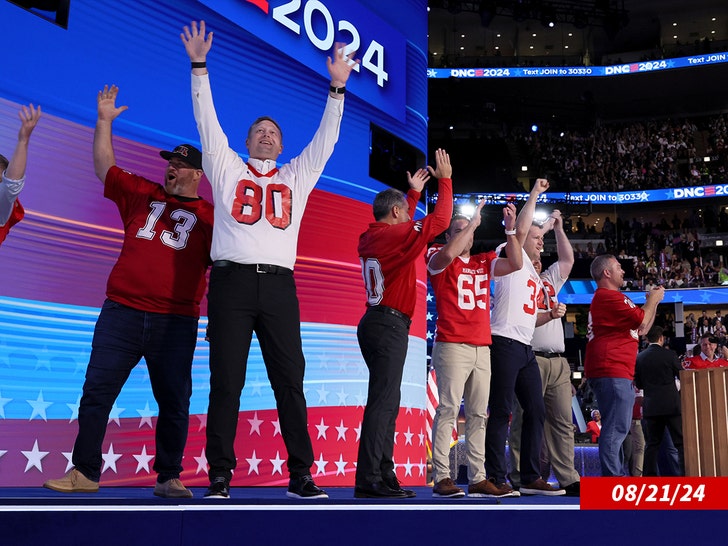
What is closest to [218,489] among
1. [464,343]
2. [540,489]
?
[464,343]

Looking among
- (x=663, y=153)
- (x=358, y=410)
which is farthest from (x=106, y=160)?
(x=663, y=153)

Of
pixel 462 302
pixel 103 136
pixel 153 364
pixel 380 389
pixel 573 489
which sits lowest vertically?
pixel 573 489

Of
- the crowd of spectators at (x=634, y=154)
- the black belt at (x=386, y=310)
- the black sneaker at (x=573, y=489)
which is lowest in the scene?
the black sneaker at (x=573, y=489)

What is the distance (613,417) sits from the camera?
5.63 m

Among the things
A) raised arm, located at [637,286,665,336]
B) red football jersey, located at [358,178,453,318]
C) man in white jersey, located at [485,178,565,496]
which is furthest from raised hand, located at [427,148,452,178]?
raised arm, located at [637,286,665,336]

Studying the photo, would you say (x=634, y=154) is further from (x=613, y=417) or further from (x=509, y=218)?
(x=509, y=218)

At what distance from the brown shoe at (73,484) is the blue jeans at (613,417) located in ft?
11.8

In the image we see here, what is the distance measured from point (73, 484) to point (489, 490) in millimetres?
2289

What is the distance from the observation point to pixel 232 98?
6.26m

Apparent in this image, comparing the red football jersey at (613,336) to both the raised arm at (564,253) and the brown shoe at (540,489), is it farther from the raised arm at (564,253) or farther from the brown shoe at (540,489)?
the brown shoe at (540,489)

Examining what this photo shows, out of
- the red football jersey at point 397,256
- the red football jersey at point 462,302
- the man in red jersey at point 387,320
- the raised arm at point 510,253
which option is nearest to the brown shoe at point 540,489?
the red football jersey at point 462,302

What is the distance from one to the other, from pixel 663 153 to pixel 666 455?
2655cm

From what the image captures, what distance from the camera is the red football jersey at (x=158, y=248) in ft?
12.7

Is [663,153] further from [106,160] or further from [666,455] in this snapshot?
[106,160]
